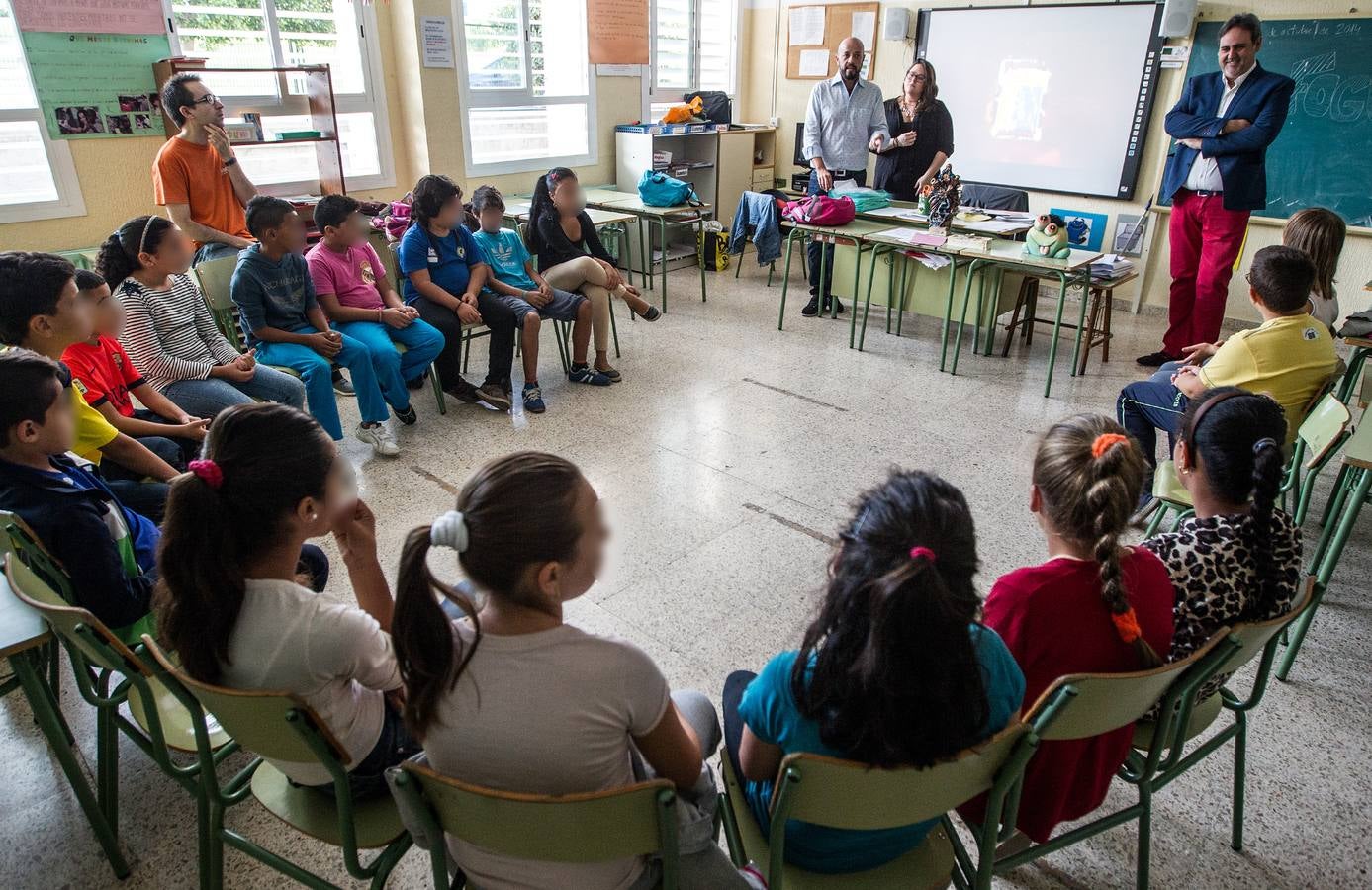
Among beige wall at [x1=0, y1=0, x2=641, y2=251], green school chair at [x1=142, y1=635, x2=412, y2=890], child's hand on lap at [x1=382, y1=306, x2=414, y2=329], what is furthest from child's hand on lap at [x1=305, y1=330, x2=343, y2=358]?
green school chair at [x1=142, y1=635, x2=412, y2=890]

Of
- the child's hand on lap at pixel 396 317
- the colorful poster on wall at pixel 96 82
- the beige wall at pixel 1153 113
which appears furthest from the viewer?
the beige wall at pixel 1153 113

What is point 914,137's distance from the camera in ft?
17.5

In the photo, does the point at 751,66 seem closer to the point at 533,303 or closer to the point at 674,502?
the point at 533,303

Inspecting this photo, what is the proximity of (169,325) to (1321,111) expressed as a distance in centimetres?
598

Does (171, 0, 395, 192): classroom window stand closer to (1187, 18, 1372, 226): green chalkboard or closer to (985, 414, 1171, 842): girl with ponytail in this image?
(985, 414, 1171, 842): girl with ponytail

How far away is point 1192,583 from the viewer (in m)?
1.48

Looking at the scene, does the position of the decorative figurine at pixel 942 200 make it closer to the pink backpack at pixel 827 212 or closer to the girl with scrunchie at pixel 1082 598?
the pink backpack at pixel 827 212

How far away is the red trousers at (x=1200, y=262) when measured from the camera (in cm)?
429

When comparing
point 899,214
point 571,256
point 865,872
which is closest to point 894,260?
point 899,214

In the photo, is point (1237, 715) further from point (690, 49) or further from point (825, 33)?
point (690, 49)

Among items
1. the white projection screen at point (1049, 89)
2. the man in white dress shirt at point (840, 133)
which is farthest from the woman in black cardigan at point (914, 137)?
the white projection screen at point (1049, 89)

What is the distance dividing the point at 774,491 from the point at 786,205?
7.96 feet

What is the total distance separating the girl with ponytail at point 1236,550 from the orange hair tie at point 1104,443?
324 mm

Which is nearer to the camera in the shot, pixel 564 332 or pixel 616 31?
pixel 564 332
